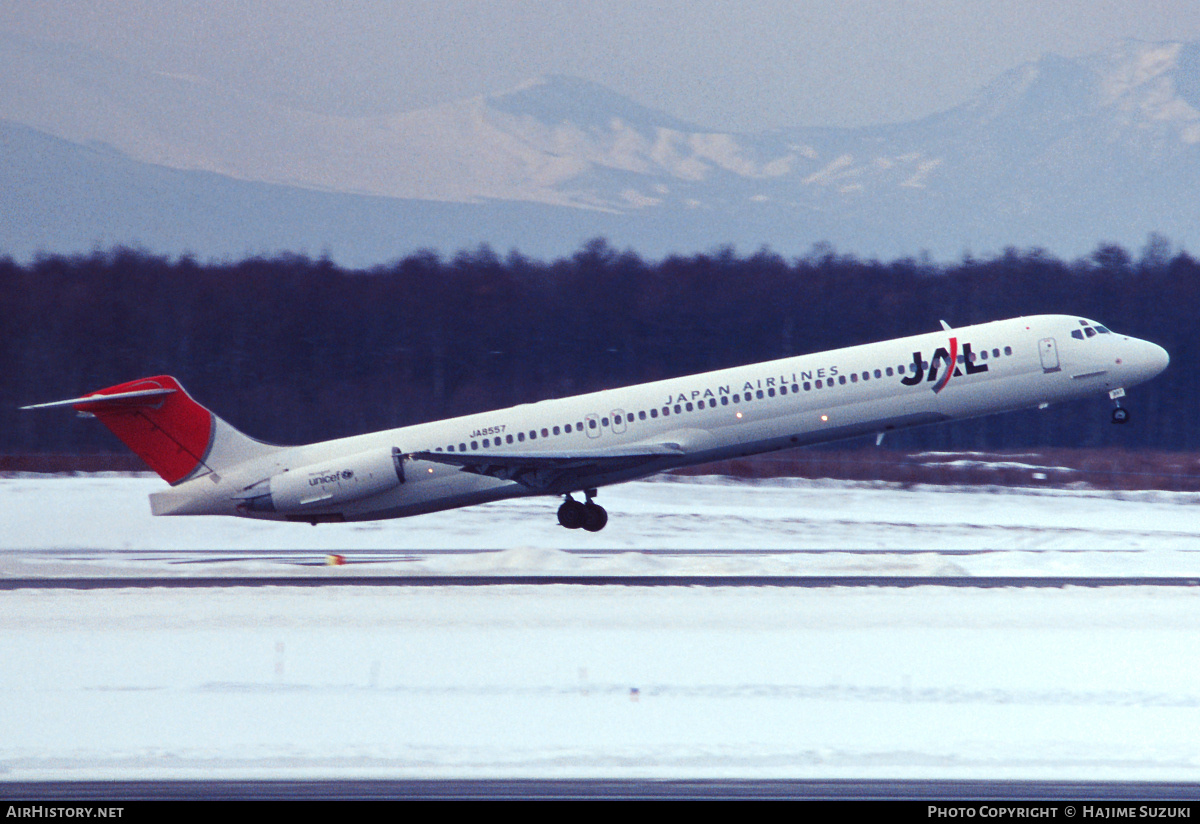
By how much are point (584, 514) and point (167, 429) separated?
9.69 meters

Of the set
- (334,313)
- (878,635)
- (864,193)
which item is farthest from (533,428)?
(864,193)

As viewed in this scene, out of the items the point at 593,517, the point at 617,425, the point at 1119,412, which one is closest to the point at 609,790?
the point at 617,425

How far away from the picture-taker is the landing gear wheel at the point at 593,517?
96.3ft

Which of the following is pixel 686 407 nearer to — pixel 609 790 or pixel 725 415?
pixel 725 415

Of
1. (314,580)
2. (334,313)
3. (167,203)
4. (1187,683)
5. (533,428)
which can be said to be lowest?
(1187,683)

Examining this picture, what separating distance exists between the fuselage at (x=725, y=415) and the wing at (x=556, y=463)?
1.8 inches

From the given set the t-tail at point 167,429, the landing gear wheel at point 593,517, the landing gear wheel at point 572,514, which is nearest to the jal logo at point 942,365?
the landing gear wheel at point 593,517

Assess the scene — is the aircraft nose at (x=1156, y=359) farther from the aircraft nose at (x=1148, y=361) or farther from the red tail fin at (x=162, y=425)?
the red tail fin at (x=162, y=425)

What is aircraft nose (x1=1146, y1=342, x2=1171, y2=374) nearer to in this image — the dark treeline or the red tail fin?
the red tail fin

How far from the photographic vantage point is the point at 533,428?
92.0 ft

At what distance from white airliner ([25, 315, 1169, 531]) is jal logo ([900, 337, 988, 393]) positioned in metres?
0.03

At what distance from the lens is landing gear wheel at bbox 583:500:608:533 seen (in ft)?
96.3

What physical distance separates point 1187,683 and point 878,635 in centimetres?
381
